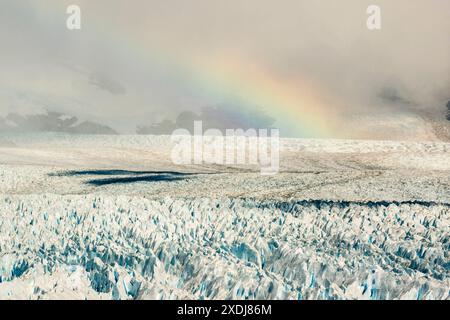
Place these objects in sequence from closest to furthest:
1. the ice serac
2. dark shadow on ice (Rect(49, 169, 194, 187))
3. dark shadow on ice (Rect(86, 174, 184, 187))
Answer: the ice serac → dark shadow on ice (Rect(86, 174, 184, 187)) → dark shadow on ice (Rect(49, 169, 194, 187))

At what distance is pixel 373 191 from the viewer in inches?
794

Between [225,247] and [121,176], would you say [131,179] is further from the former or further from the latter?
[225,247]

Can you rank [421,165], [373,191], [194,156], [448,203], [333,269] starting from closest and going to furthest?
1. [333,269]
2. [448,203]
3. [373,191]
4. [421,165]
5. [194,156]

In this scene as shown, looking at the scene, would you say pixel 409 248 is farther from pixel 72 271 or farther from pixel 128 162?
pixel 128 162

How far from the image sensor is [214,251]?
10.7 meters

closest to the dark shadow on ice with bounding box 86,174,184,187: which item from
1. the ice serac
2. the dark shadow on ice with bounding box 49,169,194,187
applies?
the dark shadow on ice with bounding box 49,169,194,187

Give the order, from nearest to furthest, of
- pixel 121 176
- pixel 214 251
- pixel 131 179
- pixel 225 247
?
pixel 214 251, pixel 225 247, pixel 131 179, pixel 121 176

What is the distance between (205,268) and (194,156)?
108 feet

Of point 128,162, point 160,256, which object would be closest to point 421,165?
point 128,162

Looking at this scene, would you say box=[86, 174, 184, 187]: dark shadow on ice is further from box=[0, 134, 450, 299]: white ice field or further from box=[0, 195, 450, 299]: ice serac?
box=[0, 195, 450, 299]: ice serac

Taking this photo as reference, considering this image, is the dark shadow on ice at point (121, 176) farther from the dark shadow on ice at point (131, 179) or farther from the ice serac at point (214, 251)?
the ice serac at point (214, 251)

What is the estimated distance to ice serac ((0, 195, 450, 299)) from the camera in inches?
346

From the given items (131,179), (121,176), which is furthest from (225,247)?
(121,176)

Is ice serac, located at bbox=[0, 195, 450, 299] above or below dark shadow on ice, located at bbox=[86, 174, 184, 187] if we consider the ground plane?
below
